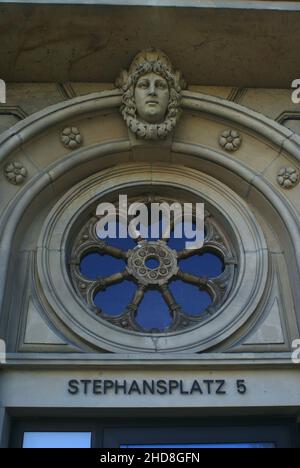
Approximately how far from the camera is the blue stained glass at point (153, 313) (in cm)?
723

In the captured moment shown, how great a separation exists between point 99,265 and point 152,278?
0.68 m

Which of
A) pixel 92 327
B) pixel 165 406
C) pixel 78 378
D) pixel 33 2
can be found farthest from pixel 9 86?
pixel 165 406

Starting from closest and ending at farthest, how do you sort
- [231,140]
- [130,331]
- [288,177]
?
[130,331] → [288,177] → [231,140]

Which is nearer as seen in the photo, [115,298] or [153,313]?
[153,313]

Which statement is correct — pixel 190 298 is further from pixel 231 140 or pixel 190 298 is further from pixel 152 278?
pixel 231 140

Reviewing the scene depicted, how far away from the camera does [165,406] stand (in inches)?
250

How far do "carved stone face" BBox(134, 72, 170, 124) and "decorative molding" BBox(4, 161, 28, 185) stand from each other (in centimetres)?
153

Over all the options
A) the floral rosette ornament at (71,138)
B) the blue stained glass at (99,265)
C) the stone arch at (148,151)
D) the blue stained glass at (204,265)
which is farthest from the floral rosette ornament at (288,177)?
the floral rosette ornament at (71,138)

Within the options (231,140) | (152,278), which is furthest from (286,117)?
(152,278)

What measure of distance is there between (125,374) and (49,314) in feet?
3.56

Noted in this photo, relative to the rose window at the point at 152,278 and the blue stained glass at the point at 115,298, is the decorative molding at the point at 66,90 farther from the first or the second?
the blue stained glass at the point at 115,298

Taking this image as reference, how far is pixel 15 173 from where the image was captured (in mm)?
7477

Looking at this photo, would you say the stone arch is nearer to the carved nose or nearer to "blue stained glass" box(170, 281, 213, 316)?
the carved nose

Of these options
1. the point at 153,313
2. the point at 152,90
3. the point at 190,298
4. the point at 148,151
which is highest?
the point at 152,90
